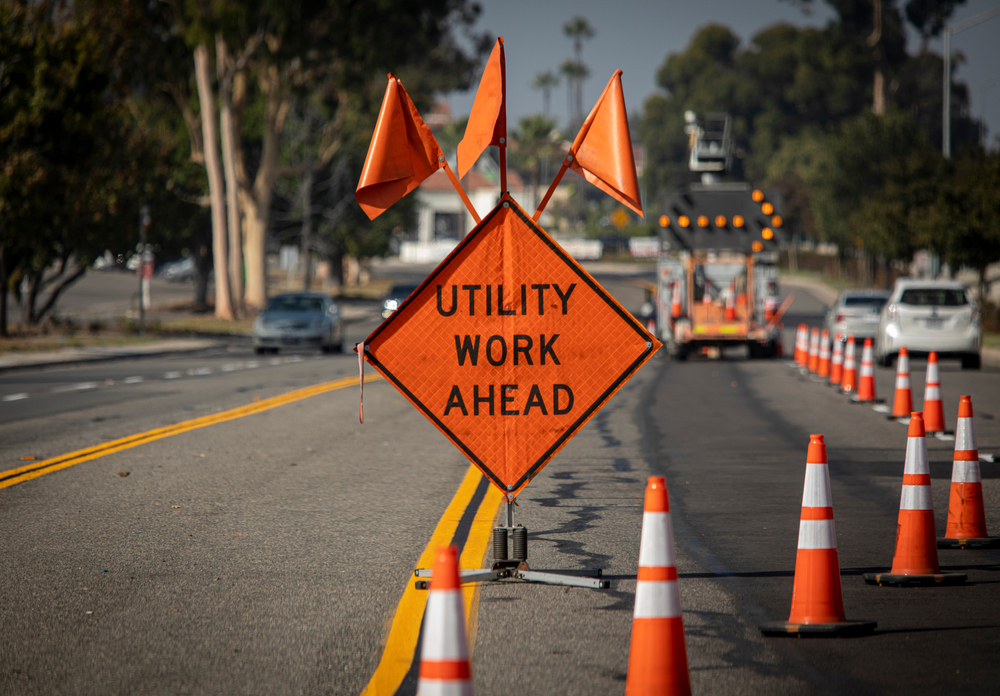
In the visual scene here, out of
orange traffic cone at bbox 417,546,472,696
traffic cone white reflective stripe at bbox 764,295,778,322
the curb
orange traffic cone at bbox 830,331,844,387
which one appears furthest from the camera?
traffic cone white reflective stripe at bbox 764,295,778,322

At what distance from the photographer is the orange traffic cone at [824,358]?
21.8 m

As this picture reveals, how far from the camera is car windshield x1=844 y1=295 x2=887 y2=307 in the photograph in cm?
3116

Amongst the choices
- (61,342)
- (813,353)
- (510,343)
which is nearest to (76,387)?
(61,342)

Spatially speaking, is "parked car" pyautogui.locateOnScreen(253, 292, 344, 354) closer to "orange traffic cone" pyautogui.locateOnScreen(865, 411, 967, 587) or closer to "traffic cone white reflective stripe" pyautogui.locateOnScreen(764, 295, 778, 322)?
"traffic cone white reflective stripe" pyautogui.locateOnScreen(764, 295, 778, 322)

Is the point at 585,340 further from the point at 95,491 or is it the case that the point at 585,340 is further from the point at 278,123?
the point at 278,123

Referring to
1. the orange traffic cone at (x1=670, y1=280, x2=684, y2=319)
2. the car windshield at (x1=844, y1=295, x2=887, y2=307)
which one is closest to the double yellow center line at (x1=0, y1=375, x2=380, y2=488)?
the orange traffic cone at (x1=670, y1=280, x2=684, y2=319)

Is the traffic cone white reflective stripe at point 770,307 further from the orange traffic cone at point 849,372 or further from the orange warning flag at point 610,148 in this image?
the orange warning flag at point 610,148

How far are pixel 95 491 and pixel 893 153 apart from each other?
5538 centimetres

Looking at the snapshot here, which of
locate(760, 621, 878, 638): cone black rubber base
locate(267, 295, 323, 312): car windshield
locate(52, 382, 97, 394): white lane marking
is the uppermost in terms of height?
locate(267, 295, 323, 312): car windshield

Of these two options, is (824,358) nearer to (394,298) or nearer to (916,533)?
(394,298)

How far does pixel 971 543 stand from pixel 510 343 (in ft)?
10.7

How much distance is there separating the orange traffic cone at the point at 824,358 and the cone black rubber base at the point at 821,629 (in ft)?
55.3

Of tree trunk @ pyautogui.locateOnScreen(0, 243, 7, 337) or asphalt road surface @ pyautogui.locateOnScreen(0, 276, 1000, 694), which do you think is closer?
asphalt road surface @ pyautogui.locateOnScreen(0, 276, 1000, 694)

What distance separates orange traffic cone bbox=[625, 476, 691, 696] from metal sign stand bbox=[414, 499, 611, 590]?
1648 millimetres
